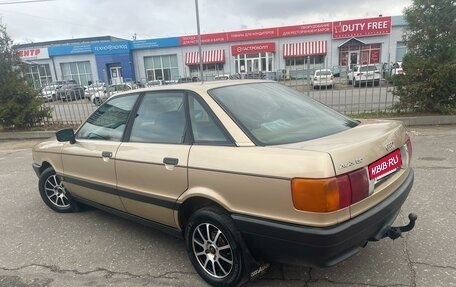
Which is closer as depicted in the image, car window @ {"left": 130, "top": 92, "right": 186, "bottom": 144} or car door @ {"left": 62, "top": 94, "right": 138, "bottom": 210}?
car window @ {"left": 130, "top": 92, "right": 186, "bottom": 144}

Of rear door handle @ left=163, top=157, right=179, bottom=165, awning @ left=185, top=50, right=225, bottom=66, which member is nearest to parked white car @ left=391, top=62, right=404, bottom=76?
rear door handle @ left=163, top=157, right=179, bottom=165

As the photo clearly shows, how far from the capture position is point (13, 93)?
435 inches

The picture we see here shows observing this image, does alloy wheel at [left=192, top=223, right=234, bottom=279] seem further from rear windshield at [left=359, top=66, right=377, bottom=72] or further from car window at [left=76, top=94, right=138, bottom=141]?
rear windshield at [left=359, top=66, right=377, bottom=72]

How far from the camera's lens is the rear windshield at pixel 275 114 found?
8.78 feet

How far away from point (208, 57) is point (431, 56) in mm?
34018

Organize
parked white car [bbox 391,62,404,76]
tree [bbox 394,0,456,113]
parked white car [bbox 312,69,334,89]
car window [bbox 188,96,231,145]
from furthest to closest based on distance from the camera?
parked white car [bbox 312,69,334,89]
parked white car [bbox 391,62,404,76]
tree [bbox 394,0,456,113]
car window [bbox 188,96,231,145]

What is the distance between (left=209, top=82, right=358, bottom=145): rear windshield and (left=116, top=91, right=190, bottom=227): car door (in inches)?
17.6

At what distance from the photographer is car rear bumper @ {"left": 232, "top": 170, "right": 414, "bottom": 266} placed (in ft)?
7.19

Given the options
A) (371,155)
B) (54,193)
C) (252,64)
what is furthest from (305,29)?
(371,155)

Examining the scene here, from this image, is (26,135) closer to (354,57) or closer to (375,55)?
(354,57)

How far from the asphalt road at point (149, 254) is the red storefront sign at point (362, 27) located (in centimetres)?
3489

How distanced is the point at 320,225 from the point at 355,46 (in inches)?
1530

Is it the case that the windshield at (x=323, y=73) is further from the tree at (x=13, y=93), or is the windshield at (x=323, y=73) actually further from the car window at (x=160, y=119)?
the car window at (x=160, y=119)

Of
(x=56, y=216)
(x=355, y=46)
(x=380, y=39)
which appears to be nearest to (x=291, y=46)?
(x=355, y=46)
